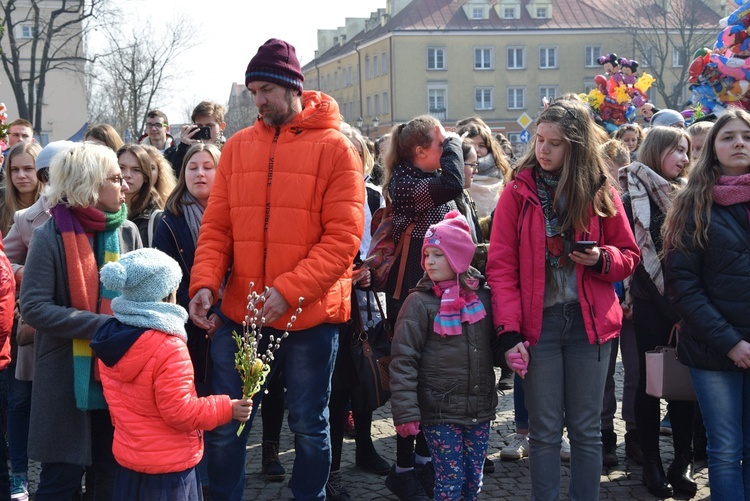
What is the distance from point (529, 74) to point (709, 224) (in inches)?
2437

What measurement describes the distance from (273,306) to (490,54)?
2460 inches

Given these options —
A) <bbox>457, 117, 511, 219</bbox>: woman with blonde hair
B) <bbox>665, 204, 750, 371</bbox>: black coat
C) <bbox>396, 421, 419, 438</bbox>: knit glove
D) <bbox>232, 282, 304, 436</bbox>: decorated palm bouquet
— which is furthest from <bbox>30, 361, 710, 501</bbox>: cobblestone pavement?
<bbox>457, 117, 511, 219</bbox>: woman with blonde hair

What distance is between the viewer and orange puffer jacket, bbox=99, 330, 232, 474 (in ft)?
11.8

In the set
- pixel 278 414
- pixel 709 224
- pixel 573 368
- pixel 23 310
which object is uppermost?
pixel 709 224

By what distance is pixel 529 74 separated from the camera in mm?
63938

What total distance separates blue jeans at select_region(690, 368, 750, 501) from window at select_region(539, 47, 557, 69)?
62.6 meters

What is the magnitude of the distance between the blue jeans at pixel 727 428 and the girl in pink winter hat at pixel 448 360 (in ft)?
3.62

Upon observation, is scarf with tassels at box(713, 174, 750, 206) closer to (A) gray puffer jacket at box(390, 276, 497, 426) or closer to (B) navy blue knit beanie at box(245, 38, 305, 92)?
(A) gray puffer jacket at box(390, 276, 497, 426)

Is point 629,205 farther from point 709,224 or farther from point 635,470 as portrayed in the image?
point 635,470

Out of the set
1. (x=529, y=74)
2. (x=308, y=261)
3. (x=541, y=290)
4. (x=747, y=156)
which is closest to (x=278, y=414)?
(x=308, y=261)

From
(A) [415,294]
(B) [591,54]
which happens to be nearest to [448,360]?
(A) [415,294]

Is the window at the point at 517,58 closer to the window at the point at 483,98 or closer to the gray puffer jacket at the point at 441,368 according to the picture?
the window at the point at 483,98

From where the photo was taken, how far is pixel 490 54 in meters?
63.9

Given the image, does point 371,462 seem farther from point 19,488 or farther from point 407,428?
point 19,488
